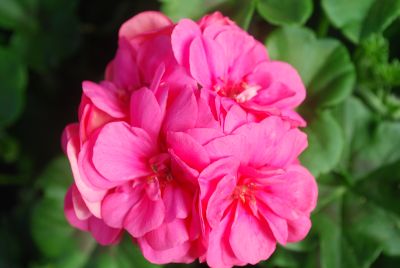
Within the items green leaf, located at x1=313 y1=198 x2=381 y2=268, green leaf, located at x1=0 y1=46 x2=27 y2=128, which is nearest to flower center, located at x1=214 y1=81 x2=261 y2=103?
green leaf, located at x1=313 y1=198 x2=381 y2=268

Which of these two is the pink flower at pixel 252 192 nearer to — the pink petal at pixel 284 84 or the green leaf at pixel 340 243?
the pink petal at pixel 284 84

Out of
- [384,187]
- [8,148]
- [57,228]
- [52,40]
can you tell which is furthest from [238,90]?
[8,148]

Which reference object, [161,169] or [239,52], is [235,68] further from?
[161,169]

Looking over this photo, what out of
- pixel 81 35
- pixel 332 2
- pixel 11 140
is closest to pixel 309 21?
pixel 332 2

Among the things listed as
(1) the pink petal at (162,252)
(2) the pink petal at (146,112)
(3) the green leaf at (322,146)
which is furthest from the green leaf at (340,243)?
(2) the pink petal at (146,112)

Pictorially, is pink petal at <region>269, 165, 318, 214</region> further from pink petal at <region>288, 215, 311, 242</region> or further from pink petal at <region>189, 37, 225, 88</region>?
pink petal at <region>189, 37, 225, 88</region>

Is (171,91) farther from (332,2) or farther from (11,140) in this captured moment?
(11,140)

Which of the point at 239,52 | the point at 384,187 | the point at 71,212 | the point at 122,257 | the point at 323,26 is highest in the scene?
the point at 239,52
